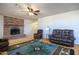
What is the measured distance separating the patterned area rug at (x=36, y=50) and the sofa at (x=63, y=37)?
0.15 meters

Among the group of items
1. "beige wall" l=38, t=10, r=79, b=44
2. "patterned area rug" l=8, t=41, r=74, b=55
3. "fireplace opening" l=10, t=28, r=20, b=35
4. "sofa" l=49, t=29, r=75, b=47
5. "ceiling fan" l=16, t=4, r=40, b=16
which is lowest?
"patterned area rug" l=8, t=41, r=74, b=55

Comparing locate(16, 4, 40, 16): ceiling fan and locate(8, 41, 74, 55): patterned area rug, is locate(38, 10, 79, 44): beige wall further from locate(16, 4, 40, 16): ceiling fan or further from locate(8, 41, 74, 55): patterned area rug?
locate(8, 41, 74, 55): patterned area rug

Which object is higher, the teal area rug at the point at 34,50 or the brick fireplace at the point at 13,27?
the brick fireplace at the point at 13,27

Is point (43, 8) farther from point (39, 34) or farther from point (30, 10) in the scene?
point (39, 34)

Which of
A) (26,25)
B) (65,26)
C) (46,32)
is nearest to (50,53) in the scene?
(46,32)

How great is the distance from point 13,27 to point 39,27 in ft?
2.16

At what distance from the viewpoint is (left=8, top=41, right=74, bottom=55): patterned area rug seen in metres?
1.96

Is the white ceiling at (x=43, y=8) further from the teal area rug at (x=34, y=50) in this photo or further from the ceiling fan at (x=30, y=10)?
the teal area rug at (x=34, y=50)

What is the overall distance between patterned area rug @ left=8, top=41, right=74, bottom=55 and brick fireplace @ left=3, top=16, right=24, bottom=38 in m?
0.31

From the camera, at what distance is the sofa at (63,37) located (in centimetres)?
204

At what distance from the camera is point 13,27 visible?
2.10m

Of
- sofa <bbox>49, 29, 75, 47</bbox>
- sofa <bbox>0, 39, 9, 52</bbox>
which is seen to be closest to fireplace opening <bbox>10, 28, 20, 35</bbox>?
sofa <bbox>0, 39, 9, 52</bbox>

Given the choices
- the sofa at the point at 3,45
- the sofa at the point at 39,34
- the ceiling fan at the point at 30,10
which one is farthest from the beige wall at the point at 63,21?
the sofa at the point at 3,45

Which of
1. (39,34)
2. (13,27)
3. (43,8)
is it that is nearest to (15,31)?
(13,27)
